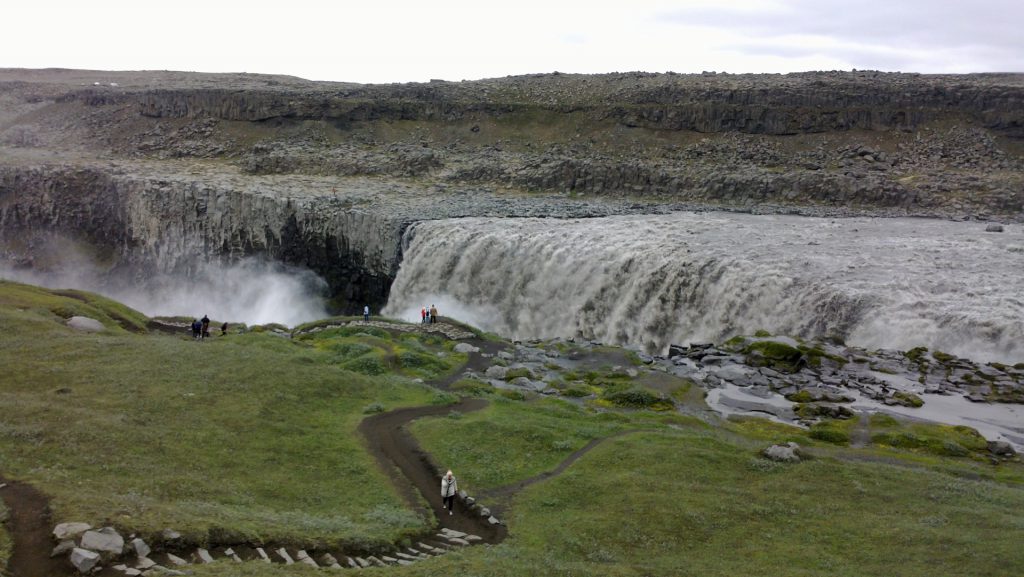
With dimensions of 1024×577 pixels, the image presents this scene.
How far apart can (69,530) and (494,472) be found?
42.0 feet

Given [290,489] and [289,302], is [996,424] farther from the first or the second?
[289,302]

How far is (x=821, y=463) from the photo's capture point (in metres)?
26.4

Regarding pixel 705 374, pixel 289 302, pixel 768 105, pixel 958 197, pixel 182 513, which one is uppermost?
pixel 768 105

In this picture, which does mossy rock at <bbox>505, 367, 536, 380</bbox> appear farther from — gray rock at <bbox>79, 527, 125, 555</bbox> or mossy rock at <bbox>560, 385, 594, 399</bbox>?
gray rock at <bbox>79, 527, 125, 555</bbox>

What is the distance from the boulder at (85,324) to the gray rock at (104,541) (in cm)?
2722

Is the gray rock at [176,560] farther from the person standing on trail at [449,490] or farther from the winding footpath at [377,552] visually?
the person standing on trail at [449,490]

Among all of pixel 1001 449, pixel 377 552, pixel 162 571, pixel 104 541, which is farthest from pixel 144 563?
pixel 1001 449

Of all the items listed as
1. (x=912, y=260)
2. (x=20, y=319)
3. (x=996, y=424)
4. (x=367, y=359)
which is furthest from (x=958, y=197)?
(x=20, y=319)

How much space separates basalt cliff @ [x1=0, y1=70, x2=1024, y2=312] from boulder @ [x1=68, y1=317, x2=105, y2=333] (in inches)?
1444

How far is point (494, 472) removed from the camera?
83.1ft

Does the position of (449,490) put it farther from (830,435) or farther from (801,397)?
(801,397)

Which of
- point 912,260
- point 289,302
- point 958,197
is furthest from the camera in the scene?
point 289,302

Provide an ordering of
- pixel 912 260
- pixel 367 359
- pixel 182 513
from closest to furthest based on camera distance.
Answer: pixel 182 513 → pixel 367 359 → pixel 912 260

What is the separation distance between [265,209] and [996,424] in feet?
235
